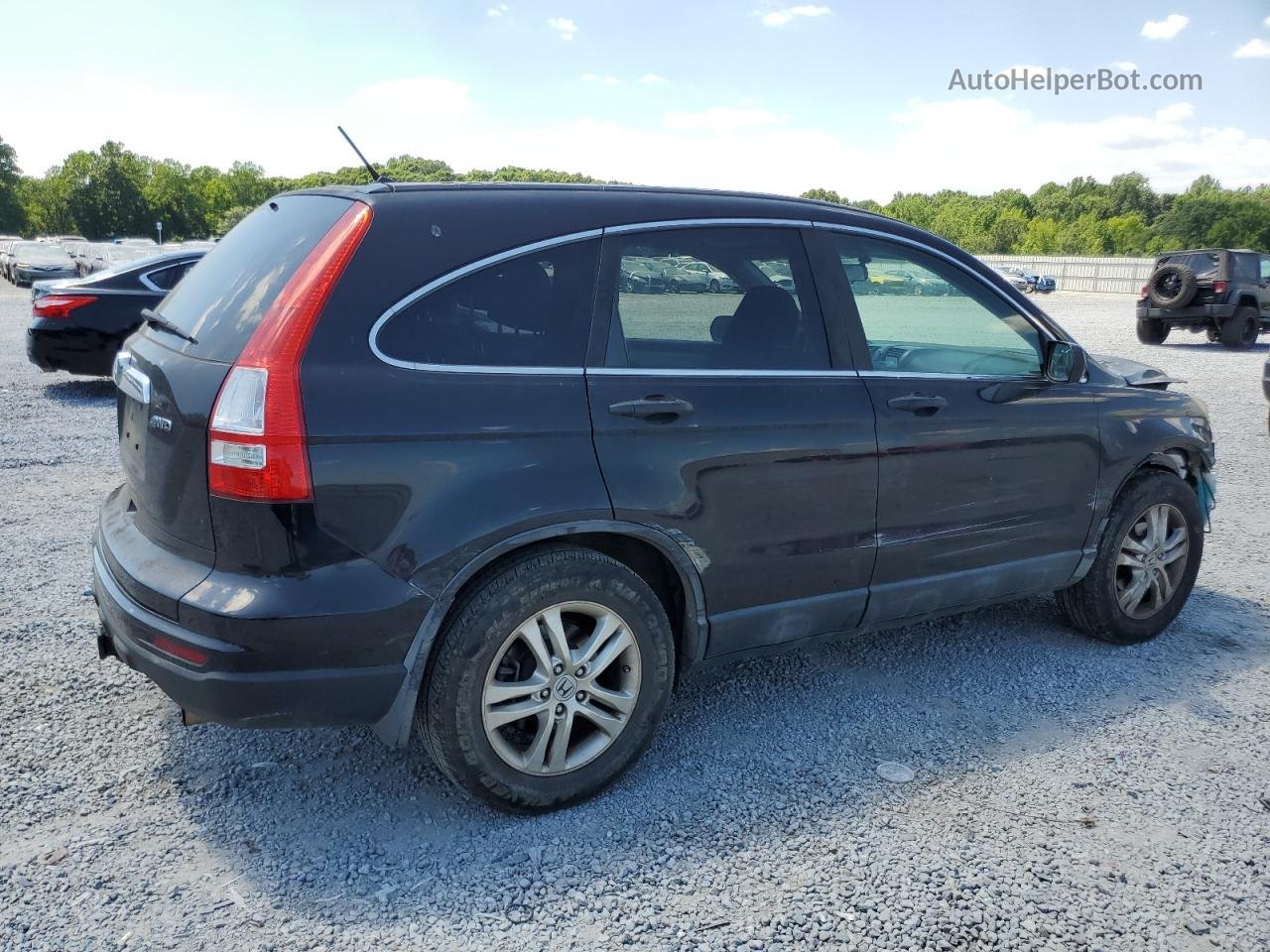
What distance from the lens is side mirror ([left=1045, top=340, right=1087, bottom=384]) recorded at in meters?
4.02

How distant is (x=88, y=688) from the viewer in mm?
3764

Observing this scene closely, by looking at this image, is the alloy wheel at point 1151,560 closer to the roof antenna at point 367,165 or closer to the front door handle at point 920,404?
the front door handle at point 920,404

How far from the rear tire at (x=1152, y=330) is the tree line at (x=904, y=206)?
61.4m

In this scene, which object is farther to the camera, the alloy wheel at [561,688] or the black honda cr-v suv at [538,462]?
the alloy wheel at [561,688]

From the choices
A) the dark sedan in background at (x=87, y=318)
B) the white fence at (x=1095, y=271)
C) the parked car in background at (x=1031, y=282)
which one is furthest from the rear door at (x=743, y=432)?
the white fence at (x=1095, y=271)

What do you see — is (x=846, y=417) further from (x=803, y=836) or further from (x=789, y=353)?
(x=803, y=836)

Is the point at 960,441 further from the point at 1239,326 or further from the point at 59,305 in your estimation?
the point at 1239,326

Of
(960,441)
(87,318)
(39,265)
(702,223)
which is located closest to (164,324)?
(702,223)

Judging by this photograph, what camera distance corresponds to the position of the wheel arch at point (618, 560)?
8.97ft

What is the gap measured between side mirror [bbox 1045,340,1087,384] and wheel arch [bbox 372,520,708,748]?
1.90 m

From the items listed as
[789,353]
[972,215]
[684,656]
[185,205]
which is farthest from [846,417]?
[185,205]

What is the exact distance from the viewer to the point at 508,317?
291 centimetres

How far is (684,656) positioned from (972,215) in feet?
387

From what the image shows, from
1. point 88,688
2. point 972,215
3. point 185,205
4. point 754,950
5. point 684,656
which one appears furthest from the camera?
point 185,205
